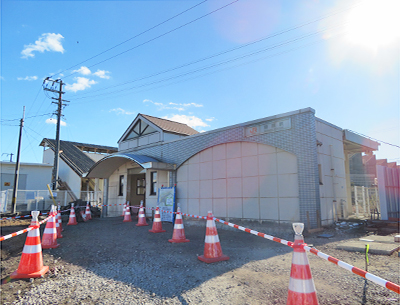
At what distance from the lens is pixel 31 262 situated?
202 inches

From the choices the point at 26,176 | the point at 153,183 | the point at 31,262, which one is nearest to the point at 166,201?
the point at 153,183

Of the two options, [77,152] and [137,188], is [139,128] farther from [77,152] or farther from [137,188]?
[77,152]

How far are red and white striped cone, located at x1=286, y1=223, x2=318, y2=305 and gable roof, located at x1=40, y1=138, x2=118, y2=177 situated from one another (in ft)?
103

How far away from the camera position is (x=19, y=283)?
4754 mm

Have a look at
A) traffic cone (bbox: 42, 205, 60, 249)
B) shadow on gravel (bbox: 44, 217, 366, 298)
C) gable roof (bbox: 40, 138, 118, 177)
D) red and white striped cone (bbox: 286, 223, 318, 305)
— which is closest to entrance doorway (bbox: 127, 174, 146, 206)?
shadow on gravel (bbox: 44, 217, 366, 298)

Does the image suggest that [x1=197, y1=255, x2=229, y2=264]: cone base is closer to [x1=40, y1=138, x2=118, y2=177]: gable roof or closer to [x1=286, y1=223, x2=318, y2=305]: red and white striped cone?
[x1=286, y1=223, x2=318, y2=305]: red and white striped cone

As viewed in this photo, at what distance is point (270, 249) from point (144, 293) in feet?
13.3

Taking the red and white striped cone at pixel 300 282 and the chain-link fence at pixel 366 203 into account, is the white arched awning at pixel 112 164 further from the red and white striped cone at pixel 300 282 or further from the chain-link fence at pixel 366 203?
the red and white striped cone at pixel 300 282

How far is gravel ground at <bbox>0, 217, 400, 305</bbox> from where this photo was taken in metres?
4.02

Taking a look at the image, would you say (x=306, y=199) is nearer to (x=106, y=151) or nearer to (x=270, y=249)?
(x=270, y=249)

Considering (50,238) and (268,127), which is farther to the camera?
(268,127)

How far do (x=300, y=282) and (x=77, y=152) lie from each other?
4002 centimetres

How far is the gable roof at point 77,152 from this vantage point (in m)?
33.2

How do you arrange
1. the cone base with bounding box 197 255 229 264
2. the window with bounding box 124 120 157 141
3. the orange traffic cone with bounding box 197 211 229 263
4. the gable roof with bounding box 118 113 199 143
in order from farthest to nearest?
the window with bounding box 124 120 157 141, the gable roof with bounding box 118 113 199 143, the orange traffic cone with bounding box 197 211 229 263, the cone base with bounding box 197 255 229 264
